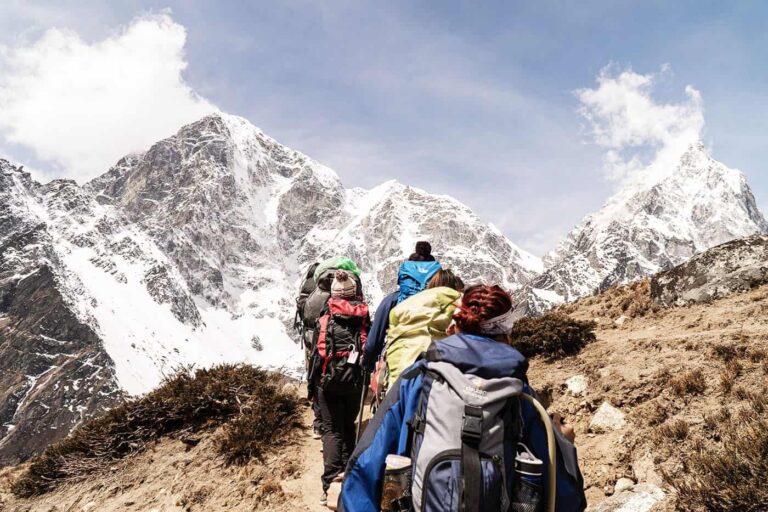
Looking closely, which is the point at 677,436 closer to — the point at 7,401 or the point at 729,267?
the point at 729,267

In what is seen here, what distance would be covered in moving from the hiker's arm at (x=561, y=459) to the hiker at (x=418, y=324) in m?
1.48

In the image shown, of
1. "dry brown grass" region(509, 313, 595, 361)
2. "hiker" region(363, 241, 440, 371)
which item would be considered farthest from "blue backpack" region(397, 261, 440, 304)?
"dry brown grass" region(509, 313, 595, 361)

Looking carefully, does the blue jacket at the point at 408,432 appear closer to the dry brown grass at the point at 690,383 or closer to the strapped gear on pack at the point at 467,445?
the strapped gear on pack at the point at 467,445

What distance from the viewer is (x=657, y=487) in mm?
4215

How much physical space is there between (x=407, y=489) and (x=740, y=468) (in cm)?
294

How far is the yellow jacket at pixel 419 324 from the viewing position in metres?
4.12

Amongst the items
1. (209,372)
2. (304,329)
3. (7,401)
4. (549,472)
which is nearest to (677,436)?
(549,472)

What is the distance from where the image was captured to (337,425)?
6008 mm

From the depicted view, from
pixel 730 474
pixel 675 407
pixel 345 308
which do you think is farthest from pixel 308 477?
pixel 730 474

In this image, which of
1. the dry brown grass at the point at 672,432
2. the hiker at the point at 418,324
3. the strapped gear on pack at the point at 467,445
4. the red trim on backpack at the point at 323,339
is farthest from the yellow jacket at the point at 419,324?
the dry brown grass at the point at 672,432

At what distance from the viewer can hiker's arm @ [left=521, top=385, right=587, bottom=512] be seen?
2.55m

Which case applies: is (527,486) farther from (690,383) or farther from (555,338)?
(555,338)

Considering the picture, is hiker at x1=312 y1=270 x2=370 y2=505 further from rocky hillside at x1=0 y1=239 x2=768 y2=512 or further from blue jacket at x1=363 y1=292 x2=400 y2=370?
rocky hillside at x1=0 y1=239 x2=768 y2=512

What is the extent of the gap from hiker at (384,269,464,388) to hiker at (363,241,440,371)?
2.87 feet
